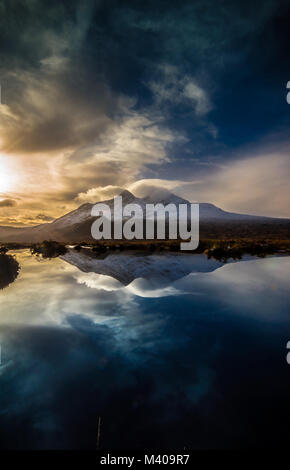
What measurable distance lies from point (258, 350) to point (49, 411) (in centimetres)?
463

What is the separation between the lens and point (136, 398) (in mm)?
3629

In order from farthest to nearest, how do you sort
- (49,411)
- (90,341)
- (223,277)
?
(223,277) < (90,341) < (49,411)

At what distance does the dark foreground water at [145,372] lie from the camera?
9.91 ft

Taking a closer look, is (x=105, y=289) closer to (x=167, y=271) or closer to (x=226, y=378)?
(x=167, y=271)

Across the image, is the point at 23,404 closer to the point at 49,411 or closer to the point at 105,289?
the point at 49,411

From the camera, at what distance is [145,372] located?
434 cm

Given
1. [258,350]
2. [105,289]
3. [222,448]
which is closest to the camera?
[222,448]

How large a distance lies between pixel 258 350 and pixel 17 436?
504 cm

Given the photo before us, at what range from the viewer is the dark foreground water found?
302cm
